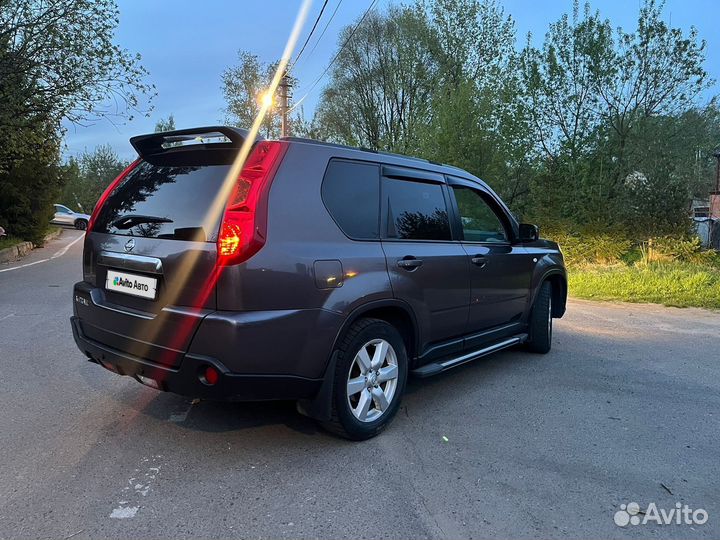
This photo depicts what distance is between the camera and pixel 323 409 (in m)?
3.13

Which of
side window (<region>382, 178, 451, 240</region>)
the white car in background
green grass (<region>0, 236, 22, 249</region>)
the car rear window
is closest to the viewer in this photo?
the car rear window

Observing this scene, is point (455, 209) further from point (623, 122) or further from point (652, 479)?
point (623, 122)

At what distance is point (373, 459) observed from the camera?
3.19 m

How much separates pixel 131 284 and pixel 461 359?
2509mm

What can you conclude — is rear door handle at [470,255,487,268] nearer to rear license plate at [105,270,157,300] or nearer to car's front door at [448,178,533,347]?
car's front door at [448,178,533,347]

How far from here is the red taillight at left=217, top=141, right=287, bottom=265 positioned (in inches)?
110

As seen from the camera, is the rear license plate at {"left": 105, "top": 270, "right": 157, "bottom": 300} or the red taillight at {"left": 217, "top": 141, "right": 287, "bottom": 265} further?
the rear license plate at {"left": 105, "top": 270, "right": 157, "bottom": 300}

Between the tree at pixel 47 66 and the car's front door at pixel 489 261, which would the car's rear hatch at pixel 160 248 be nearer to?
the car's front door at pixel 489 261

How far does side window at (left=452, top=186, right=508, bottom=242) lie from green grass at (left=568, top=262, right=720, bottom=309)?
5.85m

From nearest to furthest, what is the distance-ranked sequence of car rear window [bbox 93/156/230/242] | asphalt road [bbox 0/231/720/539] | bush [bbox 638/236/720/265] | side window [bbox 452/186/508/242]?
asphalt road [bbox 0/231/720/539] < car rear window [bbox 93/156/230/242] < side window [bbox 452/186/508/242] < bush [bbox 638/236/720/265]

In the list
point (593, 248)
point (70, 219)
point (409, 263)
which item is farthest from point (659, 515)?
point (70, 219)

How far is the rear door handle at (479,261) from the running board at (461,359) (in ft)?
2.45

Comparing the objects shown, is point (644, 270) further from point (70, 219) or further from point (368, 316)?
point (70, 219)

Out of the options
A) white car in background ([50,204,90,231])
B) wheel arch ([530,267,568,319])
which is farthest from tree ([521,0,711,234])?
white car in background ([50,204,90,231])
